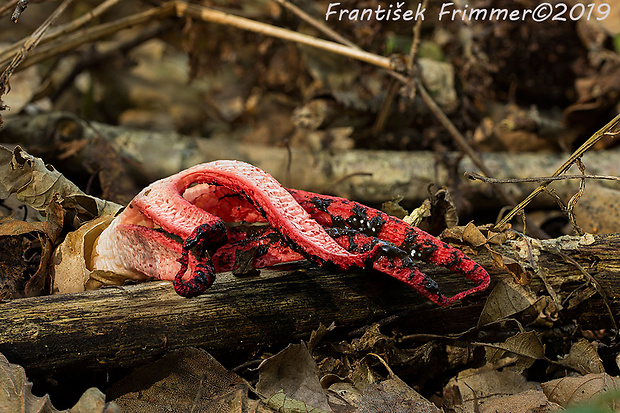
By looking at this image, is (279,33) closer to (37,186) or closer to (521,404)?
(37,186)

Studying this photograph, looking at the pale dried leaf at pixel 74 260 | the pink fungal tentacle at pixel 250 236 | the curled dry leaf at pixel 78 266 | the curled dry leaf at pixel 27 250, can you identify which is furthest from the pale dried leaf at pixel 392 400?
the curled dry leaf at pixel 27 250

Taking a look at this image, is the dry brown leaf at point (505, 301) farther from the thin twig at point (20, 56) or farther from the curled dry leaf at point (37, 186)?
the thin twig at point (20, 56)

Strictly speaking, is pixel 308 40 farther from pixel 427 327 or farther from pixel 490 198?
pixel 427 327

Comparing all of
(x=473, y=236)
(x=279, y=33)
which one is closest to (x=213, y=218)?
(x=473, y=236)

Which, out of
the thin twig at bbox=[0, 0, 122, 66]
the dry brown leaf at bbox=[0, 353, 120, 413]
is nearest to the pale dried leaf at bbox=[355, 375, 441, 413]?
the dry brown leaf at bbox=[0, 353, 120, 413]

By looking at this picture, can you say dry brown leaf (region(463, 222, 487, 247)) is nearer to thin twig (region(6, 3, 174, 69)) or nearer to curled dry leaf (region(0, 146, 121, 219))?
curled dry leaf (region(0, 146, 121, 219))

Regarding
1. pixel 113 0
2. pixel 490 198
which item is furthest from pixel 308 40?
pixel 490 198
